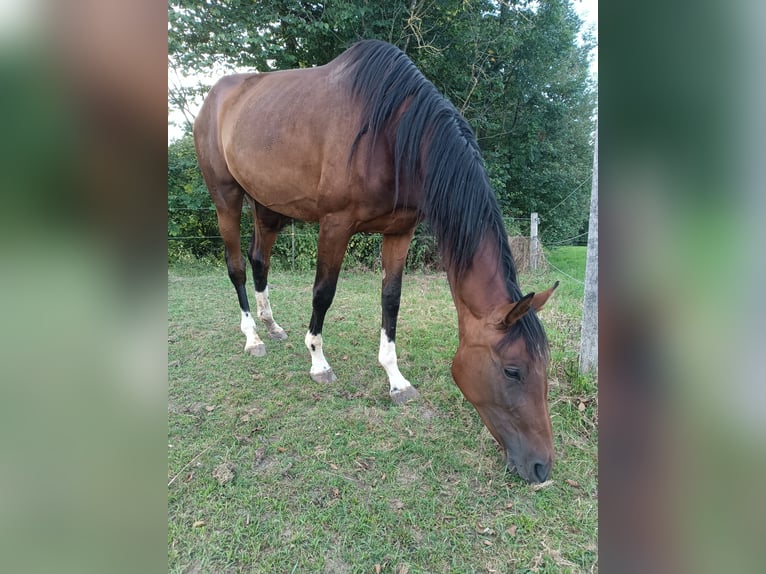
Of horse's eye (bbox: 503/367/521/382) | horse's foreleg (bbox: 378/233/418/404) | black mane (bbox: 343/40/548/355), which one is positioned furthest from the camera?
horse's foreleg (bbox: 378/233/418/404)

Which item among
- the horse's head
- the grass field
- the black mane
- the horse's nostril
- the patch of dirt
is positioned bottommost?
the patch of dirt

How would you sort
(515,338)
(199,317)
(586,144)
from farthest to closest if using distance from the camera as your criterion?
(586,144) < (199,317) < (515,338)

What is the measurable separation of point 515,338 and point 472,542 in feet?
2.79

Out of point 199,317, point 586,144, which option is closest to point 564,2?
point 586,144

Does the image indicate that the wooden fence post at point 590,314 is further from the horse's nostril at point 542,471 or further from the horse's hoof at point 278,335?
the horse's hoof at point 278,335

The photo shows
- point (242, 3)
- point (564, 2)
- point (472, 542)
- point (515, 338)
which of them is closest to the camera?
point (472, 542)

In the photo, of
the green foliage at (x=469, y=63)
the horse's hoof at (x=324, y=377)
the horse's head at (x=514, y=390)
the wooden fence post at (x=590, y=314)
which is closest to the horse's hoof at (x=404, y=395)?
the horse's hoof at (x=324, y=377)

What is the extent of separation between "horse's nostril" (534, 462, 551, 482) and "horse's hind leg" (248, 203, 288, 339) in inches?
109

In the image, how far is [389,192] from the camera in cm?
247

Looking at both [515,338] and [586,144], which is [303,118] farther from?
[586,144]

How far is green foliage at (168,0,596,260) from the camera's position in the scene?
6859 millimetres

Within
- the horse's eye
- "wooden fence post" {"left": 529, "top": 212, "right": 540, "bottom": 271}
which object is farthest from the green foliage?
the horse's eye

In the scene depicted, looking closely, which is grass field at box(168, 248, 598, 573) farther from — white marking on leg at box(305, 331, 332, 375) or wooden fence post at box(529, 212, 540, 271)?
wooden fence post at box(529, 212, 540, 271)
